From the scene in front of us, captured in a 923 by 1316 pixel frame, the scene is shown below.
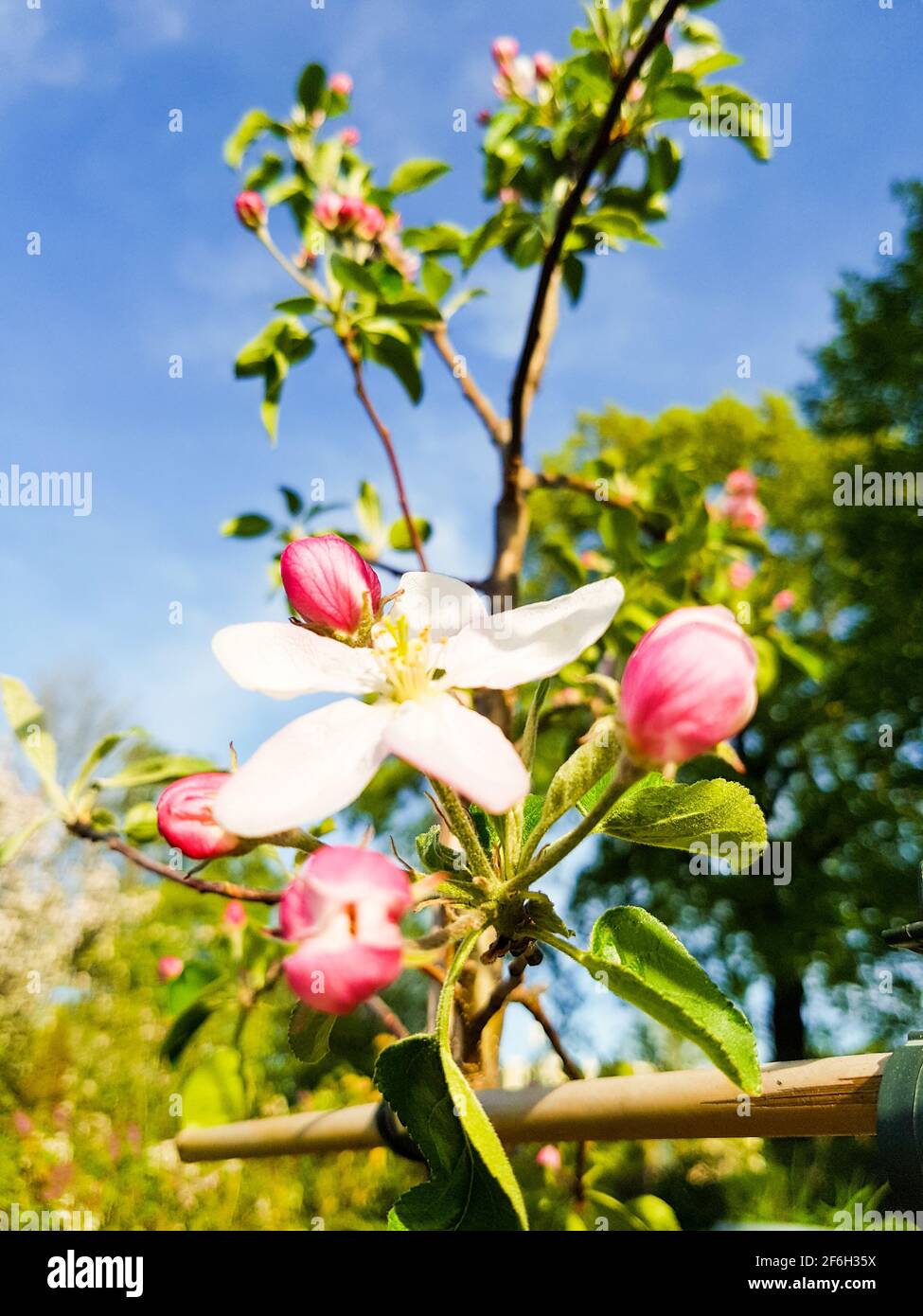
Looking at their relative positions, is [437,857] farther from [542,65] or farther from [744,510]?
[744,510]

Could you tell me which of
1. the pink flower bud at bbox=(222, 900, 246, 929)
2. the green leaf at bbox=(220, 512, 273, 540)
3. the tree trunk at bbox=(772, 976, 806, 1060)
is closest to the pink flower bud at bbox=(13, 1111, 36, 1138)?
the pink flower bud at bbox=(222, 900, 246, 929)

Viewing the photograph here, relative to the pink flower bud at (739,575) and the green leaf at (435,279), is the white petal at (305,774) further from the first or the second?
the pink flower bud at (739,575)

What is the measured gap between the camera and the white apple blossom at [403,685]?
349mm

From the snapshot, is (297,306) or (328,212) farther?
(328,212)

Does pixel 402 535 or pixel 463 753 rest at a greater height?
pixel 402 535

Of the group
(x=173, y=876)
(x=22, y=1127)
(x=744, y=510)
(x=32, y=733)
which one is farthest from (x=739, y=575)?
(x=22, y=1127)

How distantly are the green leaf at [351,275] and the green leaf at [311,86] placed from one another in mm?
552

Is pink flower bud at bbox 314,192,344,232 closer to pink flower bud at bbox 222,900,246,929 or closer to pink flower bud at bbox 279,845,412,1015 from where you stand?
pink flower bud at bbox 222,900,246,929

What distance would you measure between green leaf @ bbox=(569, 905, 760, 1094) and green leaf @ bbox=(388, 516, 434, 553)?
111 centimetres

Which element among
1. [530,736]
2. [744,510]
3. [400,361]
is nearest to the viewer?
[530,736]

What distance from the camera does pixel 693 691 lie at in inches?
13.4

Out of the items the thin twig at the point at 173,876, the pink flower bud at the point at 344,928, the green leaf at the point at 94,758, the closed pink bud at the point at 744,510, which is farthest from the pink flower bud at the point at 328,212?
the closed pink bud at the point at 744,510

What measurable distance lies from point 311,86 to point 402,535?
0.69m
